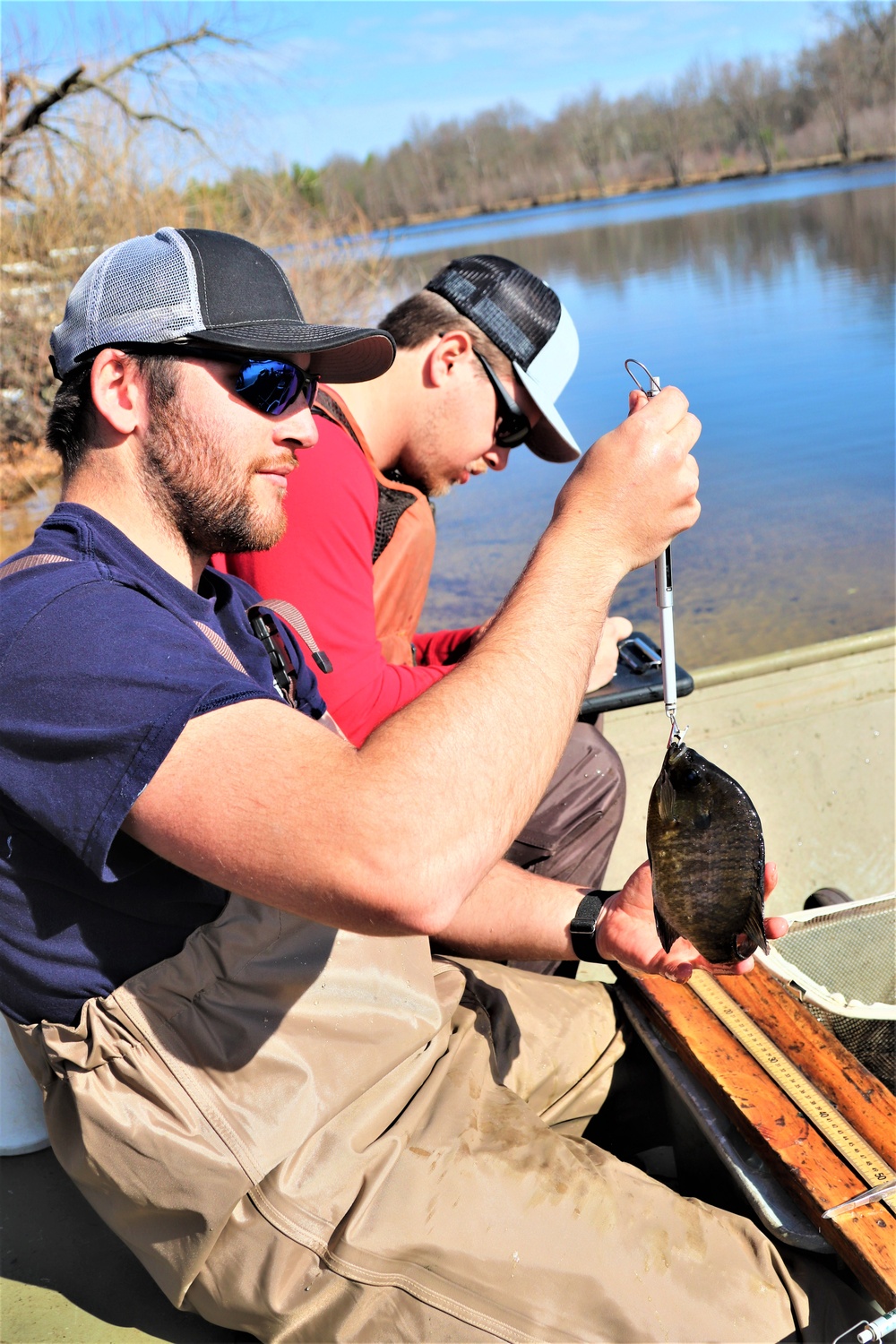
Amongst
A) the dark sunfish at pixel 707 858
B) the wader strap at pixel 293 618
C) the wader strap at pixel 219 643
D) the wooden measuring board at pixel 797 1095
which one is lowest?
the wooden measuring board at pixel 797 1095

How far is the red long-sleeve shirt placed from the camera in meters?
2.84

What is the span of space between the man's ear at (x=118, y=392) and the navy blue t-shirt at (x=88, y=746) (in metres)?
0.17

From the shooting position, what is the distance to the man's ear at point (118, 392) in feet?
6.16

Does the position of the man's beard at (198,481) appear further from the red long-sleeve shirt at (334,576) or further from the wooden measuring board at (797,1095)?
the wooden measuring board at (797,1095)

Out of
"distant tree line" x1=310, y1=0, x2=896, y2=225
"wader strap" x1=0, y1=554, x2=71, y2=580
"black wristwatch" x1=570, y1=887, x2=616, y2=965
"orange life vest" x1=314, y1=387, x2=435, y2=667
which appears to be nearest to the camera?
"wader strap" x1=0, y1=554, x2=71, y2=580

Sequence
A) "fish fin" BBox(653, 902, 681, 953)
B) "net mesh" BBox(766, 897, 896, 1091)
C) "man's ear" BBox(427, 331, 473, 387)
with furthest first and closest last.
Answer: "man's ear" BBox(427, 331, 473, 387), "net mesh" BBox(766, 897, 896, 1091), "fish fin" BBox(653, 902, 681, 953)

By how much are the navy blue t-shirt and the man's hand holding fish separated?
0.93 m

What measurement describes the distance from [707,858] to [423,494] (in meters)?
2.11

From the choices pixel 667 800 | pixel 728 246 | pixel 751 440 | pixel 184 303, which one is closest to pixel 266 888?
pixel 667 800

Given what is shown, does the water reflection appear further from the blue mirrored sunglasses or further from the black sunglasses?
the blue mirrored sunglasses

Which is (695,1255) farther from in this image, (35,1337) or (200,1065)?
(35,1337)

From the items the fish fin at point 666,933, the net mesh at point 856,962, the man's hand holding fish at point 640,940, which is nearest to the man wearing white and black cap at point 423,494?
the man's hand holding fish at point 640,940

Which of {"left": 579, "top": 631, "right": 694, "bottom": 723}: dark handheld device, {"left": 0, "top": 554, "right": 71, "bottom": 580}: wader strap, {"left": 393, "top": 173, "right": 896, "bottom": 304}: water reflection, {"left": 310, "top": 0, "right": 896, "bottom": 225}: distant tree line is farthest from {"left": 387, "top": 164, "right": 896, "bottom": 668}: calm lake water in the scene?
{"left": 310, "top": 0, "right": 896, "bottom": 225}: distant tree line

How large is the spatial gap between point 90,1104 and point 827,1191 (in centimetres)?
125
